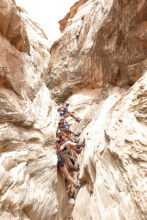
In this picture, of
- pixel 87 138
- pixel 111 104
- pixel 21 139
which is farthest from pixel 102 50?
pixel 21 139

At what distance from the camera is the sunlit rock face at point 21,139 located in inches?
143

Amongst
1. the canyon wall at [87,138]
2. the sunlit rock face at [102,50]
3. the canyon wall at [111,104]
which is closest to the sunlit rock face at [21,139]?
the canyon wall at [87,138]

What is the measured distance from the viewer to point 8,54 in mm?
5012

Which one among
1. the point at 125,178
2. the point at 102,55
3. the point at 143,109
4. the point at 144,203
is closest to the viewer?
the point at 144,203

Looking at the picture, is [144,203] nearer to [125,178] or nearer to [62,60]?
[125,178]

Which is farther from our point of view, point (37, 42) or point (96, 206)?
point (37, 42)

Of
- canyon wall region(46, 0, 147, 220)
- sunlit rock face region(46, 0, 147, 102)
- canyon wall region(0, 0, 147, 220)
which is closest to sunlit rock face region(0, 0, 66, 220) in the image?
canyon wall region(0, 0, 147, 220)

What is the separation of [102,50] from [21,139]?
703cm

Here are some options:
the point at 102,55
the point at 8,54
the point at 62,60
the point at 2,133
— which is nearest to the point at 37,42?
the point at 62,60

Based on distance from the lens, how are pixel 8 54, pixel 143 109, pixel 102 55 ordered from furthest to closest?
pixel 102 55, pixel 8 54, pixel 143 109

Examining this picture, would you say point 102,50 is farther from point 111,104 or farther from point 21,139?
point 21,139

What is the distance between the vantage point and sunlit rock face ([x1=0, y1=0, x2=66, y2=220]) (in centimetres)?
362

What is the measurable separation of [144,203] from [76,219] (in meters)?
3.57

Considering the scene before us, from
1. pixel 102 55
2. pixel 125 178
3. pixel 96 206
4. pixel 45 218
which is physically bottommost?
pixel 45 218
